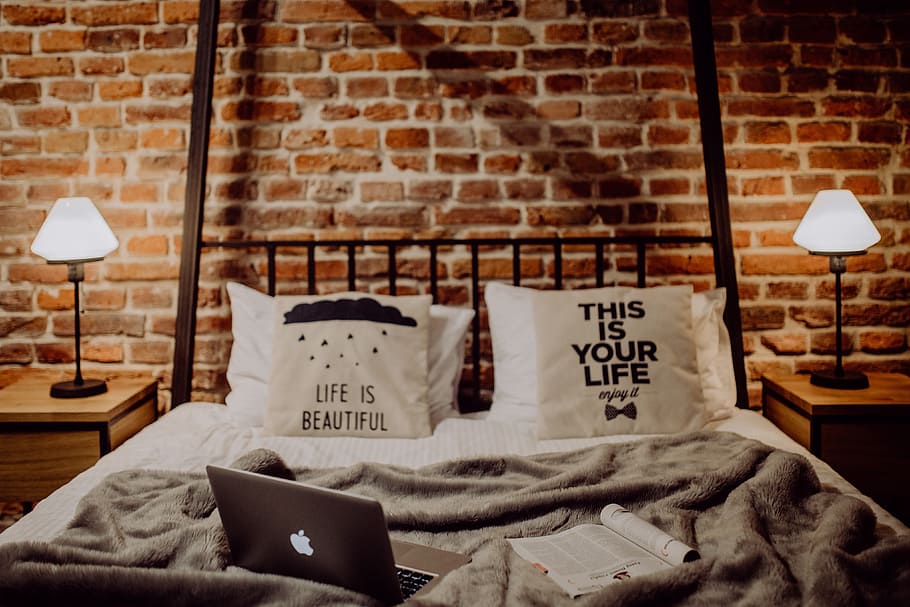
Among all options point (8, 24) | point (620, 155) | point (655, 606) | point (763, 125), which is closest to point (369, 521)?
point (655, 606)

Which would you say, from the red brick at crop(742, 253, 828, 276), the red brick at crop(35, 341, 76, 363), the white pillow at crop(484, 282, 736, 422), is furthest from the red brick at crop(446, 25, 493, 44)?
the red brick at crop(35, 341, 76, 363)

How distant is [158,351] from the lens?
2531 mm

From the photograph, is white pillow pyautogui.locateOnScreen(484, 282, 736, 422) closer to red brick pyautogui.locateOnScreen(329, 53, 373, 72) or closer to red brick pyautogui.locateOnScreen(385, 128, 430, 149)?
red brick pyautogui.locateOnScreen(385, 128, 430, 149)

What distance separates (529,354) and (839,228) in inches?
37.5

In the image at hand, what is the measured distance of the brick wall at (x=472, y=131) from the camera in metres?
2.44

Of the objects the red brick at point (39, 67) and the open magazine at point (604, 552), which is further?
the red brick at point (39, 67)

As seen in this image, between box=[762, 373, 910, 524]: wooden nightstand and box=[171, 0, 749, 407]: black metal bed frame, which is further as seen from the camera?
box=[171, 0, 749, 407]: black metal bed frame

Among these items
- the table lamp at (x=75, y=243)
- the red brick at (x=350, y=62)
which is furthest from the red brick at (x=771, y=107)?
the table lamp at (x=75, y=243)

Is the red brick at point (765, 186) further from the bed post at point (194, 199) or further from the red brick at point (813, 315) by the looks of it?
the bed post at point (194, 199)

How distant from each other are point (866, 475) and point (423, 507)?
1337 millimetres

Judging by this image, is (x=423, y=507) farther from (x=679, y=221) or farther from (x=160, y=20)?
(x=160, y=20)

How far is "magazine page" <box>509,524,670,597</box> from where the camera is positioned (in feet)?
3.74

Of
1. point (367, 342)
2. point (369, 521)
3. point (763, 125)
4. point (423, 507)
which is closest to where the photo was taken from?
point (369, 521)

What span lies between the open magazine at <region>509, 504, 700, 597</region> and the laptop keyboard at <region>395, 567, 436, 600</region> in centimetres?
18
